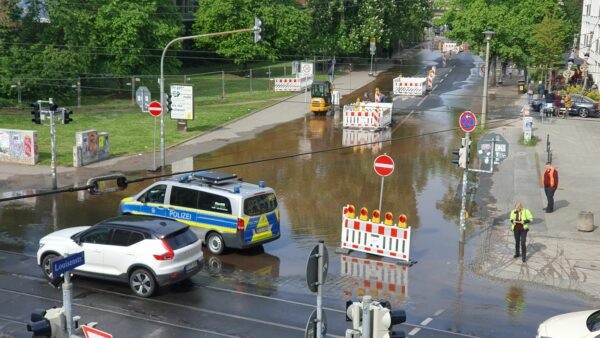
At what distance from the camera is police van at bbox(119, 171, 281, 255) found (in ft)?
62.9

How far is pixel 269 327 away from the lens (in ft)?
47.5

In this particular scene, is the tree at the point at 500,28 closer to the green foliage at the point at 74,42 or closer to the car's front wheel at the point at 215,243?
the green foliage at the point at 74,42

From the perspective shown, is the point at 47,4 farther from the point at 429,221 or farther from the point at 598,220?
the point at 598,220

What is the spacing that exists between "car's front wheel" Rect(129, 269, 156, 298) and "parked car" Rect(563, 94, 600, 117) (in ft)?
116

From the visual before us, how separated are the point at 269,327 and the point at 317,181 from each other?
1428 cm

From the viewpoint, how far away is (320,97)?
45719 millimetres

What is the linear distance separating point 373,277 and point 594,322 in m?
6.89

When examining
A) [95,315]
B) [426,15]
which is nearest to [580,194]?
[95,315]

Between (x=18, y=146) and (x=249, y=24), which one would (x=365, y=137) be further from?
(x=249, y=24)

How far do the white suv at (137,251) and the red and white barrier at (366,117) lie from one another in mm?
24197

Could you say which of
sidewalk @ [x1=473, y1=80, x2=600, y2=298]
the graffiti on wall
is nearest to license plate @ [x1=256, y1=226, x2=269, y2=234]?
sidewalk @ [x1=473, y1=80, x2=600, y2=298]

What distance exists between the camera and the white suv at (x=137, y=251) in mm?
16094

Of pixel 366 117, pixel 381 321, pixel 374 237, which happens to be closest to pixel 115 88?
pixel 366 117

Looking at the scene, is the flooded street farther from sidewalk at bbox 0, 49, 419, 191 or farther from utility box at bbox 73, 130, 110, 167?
utility box at bbox 73, 130, 110, 167
